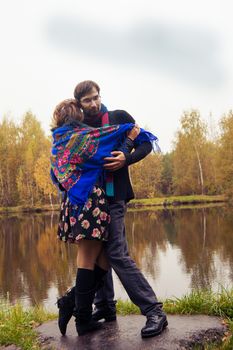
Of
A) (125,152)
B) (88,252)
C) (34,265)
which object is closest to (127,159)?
(125,152)

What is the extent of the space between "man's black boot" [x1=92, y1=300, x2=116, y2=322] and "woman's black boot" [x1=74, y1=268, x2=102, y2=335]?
10.0 inches

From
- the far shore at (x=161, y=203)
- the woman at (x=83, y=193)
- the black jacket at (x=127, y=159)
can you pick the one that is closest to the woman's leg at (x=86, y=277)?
the woman at (x=83, y=193)

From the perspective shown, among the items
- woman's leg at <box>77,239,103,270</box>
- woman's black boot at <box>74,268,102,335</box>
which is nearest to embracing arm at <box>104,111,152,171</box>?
woman's leg at <box>77,239,103,270</box>

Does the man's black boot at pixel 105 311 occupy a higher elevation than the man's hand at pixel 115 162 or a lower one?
lower

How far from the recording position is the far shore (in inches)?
1536

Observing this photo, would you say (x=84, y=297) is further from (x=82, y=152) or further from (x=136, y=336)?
(x=82, y=152)

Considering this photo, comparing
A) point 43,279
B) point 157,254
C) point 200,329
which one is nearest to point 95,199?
point 200,329

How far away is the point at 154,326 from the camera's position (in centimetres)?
304

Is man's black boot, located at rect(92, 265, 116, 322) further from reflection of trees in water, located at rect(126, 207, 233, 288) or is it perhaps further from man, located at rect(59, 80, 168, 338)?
reflection of trees in water, located at rect(126, 207, 233, 288)

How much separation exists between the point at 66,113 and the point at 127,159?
61cm

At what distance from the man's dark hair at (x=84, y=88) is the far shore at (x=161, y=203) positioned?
114 ft

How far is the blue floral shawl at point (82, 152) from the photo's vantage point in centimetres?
318

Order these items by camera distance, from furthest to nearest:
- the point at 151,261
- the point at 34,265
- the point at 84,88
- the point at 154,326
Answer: the point at 34,265, the point at 151,261, the point at 84,88, the point at 154,326

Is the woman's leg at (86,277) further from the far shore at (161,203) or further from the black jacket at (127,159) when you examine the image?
the far shore at (161,203)
